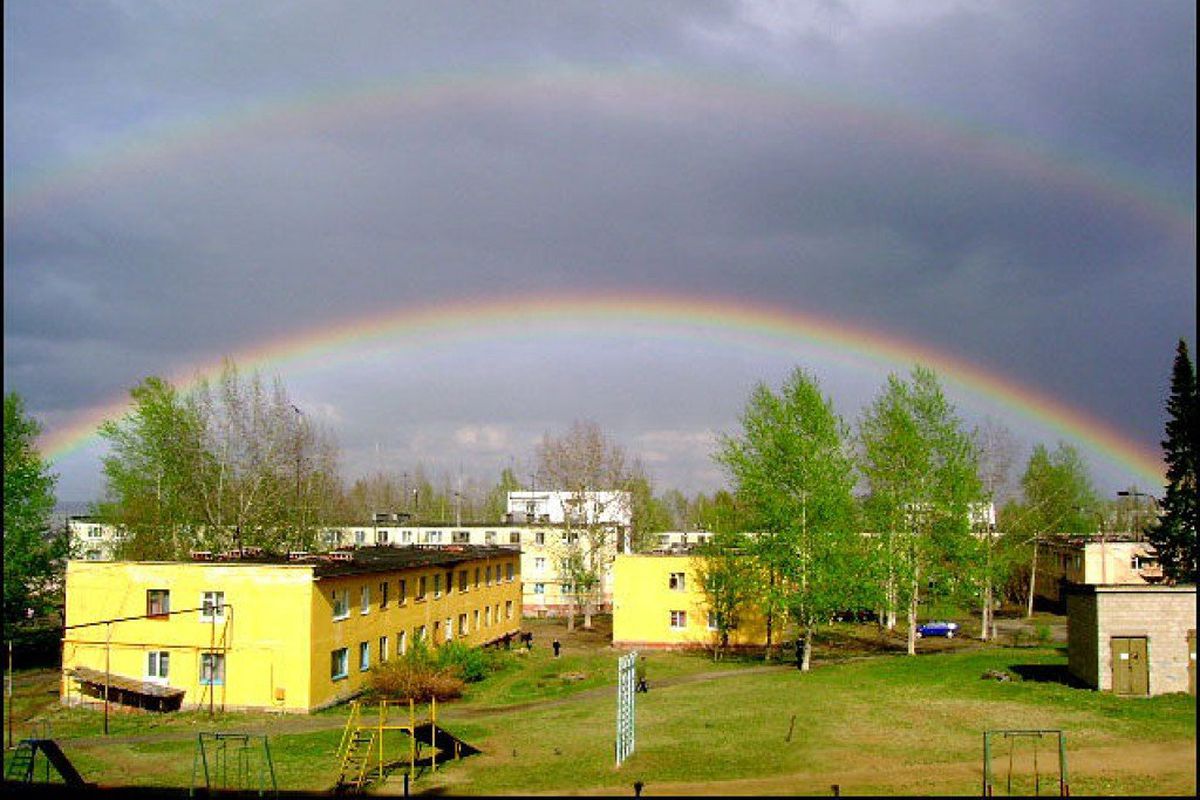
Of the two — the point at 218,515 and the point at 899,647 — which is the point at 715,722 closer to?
the point at 899,647

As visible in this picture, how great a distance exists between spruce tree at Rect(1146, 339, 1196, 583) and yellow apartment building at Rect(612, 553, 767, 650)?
31.9 meters

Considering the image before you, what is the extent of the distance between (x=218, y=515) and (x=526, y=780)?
46332 mm

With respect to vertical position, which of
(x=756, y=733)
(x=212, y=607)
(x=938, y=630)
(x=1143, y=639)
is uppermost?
(x=212, y=607)

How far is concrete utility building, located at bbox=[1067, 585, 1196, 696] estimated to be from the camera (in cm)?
3394

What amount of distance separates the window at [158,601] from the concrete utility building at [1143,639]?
35411mm

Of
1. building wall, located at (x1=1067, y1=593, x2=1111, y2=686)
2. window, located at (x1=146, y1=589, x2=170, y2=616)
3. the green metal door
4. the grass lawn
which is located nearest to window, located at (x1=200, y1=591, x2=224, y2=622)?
window, located at (x1=146, y1=589, x2=170, y2=616)

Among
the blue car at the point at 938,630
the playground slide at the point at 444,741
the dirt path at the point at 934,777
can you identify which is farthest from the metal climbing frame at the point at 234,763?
the blue car at the point at 938,630

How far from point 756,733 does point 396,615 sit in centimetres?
2263

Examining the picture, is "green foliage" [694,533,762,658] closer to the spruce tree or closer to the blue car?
the blue car

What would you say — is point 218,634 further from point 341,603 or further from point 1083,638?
point 1083,638

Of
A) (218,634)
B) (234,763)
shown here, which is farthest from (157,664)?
(234,763)

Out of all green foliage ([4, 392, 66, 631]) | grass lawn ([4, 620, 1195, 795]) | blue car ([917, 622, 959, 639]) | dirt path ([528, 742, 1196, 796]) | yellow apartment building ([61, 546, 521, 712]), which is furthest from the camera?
blue car ([917, 622, 959, 639])

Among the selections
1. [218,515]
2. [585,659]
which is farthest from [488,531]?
[585,659]

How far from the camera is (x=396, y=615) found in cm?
4781
